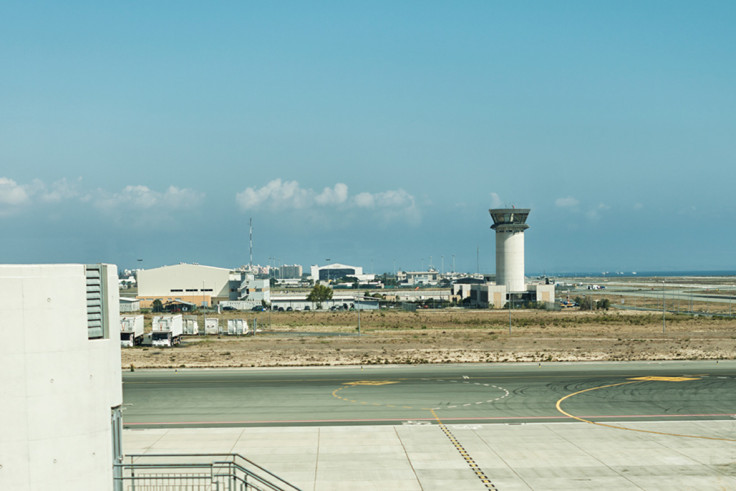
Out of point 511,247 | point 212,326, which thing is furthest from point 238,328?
point 511,247

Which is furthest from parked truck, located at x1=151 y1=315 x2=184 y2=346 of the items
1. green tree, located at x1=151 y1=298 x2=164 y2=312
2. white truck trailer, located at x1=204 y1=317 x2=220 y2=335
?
green tree, located at x1=151 y1=298 x2=164 y2=312

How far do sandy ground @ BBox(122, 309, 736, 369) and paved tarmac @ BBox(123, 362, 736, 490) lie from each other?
25.8 ft

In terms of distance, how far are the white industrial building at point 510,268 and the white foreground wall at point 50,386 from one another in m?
132

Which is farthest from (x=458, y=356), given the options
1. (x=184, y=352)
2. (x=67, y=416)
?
(x=67, y=416)

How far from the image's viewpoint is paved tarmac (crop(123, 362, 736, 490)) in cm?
2342

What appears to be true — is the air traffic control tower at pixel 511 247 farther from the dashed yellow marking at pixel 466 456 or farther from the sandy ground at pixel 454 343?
the dashed yellow marking at pixel 466 456

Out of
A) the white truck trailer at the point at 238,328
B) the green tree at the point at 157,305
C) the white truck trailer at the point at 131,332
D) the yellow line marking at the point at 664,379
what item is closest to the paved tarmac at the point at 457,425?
the yellow line marking at the point at 664,379

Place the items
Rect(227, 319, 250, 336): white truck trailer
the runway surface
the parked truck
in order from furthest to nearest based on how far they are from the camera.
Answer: Rect(227, 319, 250, 336): white truck trailer < the parked truck < the runway surface

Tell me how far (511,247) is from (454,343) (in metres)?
81.8

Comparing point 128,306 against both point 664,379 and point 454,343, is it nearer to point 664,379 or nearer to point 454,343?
point 454,343

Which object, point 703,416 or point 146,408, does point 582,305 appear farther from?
point 146,408

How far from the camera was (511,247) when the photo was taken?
5679 inches

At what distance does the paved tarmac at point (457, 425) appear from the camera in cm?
2342

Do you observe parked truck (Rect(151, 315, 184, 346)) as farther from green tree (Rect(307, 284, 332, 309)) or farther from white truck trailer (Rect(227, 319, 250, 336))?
green tree (Rect(307, 284, 332, 309))
